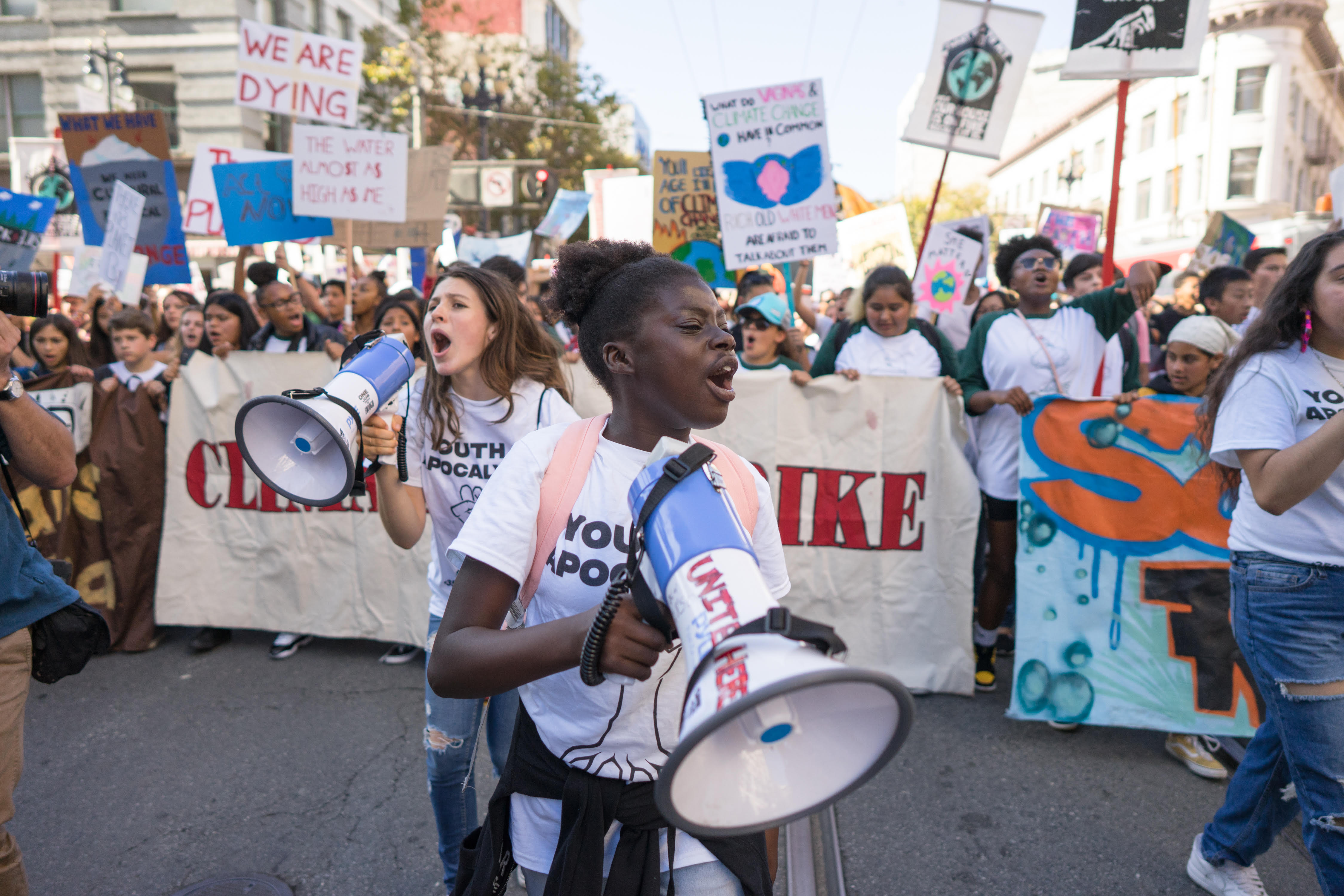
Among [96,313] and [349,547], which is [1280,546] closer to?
[349,547]

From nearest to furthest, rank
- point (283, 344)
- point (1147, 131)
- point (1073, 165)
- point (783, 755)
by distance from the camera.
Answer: point (783, 755)
point (283, 344)
point (1147, 131)
point (1073, 165)

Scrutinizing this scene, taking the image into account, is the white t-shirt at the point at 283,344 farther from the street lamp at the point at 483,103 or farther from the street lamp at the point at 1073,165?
the street lamp at the point at 1073,165

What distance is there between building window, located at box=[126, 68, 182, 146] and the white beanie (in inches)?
925

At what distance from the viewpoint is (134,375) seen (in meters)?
4.88

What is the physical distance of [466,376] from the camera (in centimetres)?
248

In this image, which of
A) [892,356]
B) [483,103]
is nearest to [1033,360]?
[892,356]

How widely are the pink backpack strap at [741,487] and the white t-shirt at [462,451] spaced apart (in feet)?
3.20

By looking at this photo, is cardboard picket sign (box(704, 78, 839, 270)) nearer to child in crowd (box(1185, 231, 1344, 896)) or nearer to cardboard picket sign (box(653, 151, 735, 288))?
cardboard picket sign (box(653, 151, 735, 288))

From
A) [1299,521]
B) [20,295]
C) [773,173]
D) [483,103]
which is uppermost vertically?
[483,103]

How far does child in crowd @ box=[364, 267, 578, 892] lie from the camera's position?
2.35 meters

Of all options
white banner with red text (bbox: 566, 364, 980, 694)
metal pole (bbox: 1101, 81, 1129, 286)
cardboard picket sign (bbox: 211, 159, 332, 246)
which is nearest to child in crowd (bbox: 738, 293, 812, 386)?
white banner with red text (bbox: 566, 364, 980, 694)

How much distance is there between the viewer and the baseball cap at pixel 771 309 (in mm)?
4512

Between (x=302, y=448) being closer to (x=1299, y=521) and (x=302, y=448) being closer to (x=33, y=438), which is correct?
(x=33, y=438)

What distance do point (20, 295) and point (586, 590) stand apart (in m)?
1.47
